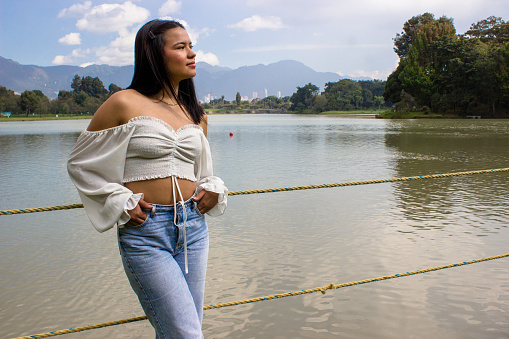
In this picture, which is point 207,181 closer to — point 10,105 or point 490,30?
point 490,30

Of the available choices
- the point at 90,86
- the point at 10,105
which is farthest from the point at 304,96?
the point at 10,105

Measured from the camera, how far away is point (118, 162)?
1790mm

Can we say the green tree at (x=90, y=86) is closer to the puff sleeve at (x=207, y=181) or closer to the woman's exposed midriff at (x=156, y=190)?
the puff sleeve at (x=207, y=181)

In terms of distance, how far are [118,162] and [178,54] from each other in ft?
1.71

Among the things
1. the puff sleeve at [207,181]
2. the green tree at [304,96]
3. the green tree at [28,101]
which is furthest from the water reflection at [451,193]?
the green tree at [304,96]

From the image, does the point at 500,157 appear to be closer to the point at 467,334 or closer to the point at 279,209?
the point at 279,209

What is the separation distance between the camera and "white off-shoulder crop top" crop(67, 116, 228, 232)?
1.76 meters

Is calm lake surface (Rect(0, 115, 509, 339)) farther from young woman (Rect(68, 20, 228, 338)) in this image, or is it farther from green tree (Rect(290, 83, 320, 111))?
green tree (Rect(290, 83, 320, 111))

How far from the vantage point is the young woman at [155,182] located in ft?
5.68

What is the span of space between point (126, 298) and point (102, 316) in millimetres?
420

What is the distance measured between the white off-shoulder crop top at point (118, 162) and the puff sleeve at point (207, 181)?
0.15 metres

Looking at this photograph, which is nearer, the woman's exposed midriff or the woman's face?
the woman's exposed midriff

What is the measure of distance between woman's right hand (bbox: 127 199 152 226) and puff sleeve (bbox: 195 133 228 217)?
0.30m

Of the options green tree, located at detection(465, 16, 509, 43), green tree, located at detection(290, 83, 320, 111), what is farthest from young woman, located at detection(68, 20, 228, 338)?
green tree, located at detection(290, 83, 320, 111)
